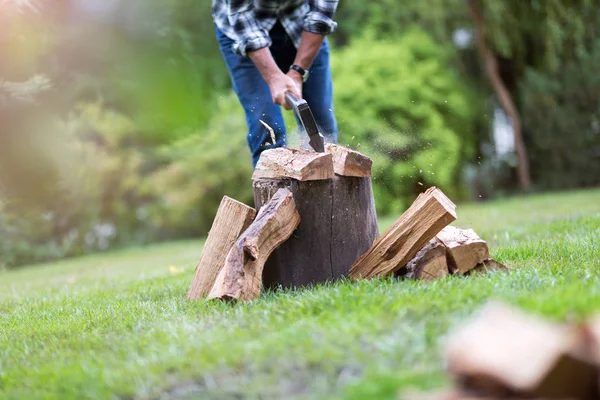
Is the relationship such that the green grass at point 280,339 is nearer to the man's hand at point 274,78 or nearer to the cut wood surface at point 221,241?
the cut wood surface at point 221,241

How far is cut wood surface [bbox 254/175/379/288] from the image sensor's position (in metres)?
3.04

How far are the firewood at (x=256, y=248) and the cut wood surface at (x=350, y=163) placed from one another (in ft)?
0.85

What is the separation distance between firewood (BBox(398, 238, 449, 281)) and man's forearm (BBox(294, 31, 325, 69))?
118 cm

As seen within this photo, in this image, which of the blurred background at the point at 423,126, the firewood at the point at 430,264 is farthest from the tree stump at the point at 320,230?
the blurred background at the point at 423,126

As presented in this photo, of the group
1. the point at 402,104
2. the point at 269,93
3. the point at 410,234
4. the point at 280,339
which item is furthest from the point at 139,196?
the point at 280,339

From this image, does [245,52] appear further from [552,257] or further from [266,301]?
[552,257]

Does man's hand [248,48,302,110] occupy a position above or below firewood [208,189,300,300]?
above

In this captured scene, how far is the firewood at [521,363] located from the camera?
3.92 ft

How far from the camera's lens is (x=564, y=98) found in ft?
40.6

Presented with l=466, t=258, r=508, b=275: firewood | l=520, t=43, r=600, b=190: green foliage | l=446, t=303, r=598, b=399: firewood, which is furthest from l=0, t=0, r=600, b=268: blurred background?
l=446, t=303, r=598, b=399: firewood

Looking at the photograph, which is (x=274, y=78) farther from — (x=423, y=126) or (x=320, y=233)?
(x=423, y=126)

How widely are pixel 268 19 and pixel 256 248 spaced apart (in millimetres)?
1364

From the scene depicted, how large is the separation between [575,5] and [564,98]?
71.1 inches

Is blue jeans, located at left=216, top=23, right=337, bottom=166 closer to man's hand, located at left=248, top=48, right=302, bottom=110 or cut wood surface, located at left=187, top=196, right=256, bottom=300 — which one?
man's hand, located at left=248, top=48, right=302, bottom=110
